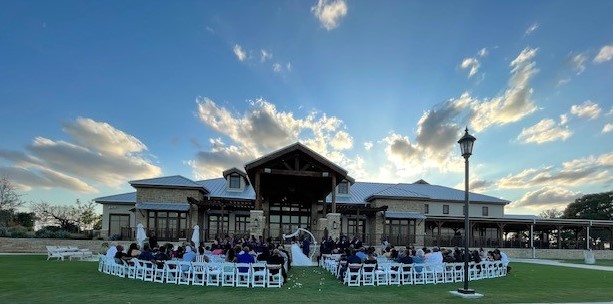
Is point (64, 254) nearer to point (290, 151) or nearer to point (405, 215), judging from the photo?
point (290, 151)

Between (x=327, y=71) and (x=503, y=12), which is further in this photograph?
(x=327, y=71)

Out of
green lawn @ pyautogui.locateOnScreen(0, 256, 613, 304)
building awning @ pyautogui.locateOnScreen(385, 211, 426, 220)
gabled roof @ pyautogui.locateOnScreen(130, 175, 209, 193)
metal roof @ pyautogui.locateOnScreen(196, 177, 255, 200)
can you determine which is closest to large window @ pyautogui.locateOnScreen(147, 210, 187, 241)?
gabled roof @ pyautogui.locateOnScreen(130, 175, 209, 193)

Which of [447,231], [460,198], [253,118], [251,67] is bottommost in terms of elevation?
[447,231]

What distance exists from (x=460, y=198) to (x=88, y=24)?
112ft

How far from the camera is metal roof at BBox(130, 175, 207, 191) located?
1270 inches

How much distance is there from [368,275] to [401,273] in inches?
42.5

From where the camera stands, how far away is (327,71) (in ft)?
67.8

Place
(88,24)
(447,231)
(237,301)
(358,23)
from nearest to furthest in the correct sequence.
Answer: (237,301)
(88,24)
(358,23)
(447,231)

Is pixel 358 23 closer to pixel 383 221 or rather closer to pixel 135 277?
pixel 135 277

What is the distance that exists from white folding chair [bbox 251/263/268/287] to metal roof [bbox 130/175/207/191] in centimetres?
2160

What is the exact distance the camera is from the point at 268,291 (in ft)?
37.2

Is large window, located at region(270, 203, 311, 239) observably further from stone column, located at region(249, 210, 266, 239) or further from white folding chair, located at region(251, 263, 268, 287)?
white folding chair, located at region(251, 263, 268, 287)

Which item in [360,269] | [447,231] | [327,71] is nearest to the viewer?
[360,269]

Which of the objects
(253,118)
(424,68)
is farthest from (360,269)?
(253,118)
